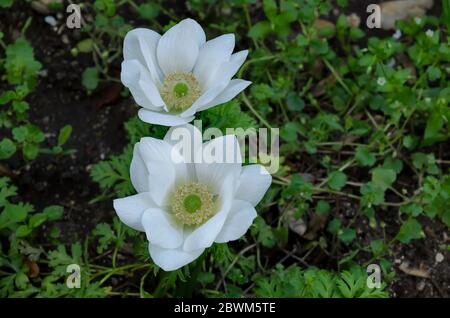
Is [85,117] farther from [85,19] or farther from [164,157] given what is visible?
[164,157]

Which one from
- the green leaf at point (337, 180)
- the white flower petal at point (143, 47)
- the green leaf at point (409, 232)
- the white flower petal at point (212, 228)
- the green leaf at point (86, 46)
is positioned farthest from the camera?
the green leaf at point (86, 46)

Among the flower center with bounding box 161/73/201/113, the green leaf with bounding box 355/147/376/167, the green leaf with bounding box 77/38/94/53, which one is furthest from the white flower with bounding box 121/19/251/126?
the green leaf with bounding box 77/38/94/53

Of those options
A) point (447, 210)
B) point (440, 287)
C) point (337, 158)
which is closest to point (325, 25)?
point (337, 158)

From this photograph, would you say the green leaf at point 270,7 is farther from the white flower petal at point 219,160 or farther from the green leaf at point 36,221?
the green leaf at point 36,221

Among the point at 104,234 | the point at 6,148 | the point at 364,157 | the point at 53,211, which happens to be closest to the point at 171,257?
the point at 104,234

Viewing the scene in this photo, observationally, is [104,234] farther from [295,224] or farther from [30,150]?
[295,224]

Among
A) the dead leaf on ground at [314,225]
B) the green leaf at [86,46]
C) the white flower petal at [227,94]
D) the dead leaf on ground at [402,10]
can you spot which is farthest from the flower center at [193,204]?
the dead leaf on ground at [402,10]

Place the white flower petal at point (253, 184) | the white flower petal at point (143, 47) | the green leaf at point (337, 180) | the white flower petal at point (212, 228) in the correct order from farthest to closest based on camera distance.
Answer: the green leaf at point (337, 180) < the white flower petal at point (143, 47) < the white flower petal at point (253, 184) < the white flower petal at point (212, 228)
